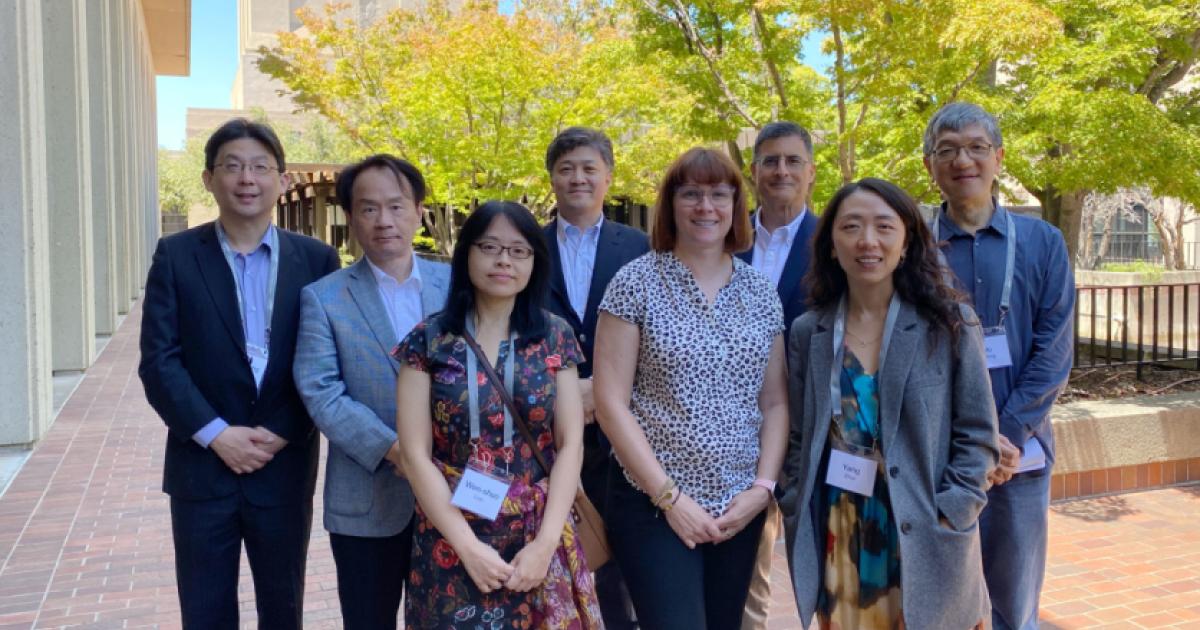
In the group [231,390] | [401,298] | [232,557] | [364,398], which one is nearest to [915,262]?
[401,298]

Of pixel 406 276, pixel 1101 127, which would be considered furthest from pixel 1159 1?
pixel 406 276

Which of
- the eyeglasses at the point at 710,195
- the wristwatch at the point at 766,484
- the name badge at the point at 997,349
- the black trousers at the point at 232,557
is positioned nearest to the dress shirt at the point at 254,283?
the black trousers at the point at 232,557

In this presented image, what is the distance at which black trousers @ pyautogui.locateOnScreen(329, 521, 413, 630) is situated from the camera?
3.04 meters

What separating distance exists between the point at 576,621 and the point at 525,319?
34.0 inches

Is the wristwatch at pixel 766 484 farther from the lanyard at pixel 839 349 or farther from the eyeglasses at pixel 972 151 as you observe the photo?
the eyeglasses at pixel 972 151

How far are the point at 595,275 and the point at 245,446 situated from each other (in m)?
1.44

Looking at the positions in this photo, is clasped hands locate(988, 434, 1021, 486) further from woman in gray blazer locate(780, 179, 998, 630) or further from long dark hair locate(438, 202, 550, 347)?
long dark hair locate(438, 202, 550, 347)

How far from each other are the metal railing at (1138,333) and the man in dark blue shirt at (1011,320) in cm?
254

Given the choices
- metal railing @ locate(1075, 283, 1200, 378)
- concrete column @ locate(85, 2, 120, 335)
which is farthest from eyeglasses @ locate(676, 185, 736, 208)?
concrete column @ locate(85, 2, 120, 335)

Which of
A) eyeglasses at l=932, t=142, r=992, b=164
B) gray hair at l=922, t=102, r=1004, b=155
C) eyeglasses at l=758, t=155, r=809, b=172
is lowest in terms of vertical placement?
eyeglasses at l=932, t=142, r=992, b=164

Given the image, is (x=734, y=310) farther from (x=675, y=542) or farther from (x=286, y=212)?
(x=286, y=212)

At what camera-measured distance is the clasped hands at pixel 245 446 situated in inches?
122

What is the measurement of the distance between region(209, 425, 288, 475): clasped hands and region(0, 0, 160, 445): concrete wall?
18.6 ft

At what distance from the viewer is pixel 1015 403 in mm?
3254
